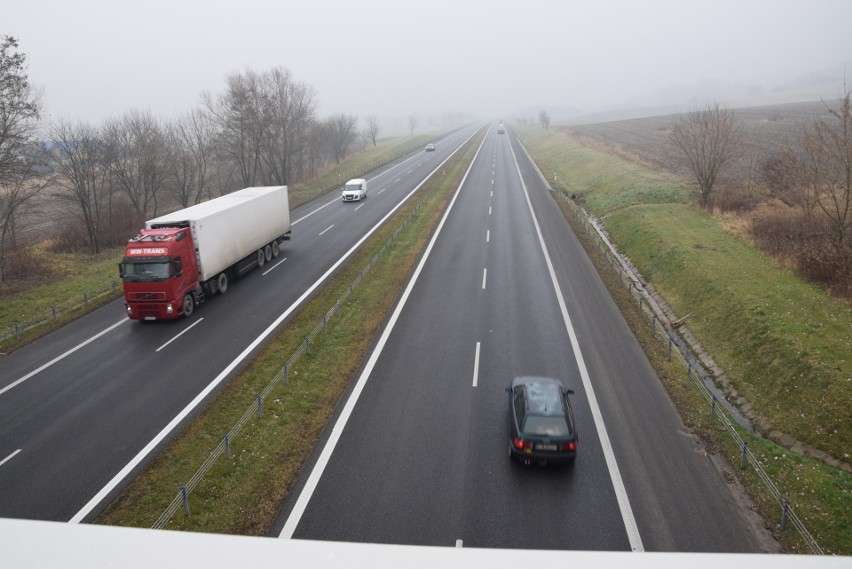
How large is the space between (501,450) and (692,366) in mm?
8755

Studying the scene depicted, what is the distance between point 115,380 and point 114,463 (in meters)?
4.95

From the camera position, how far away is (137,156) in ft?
136

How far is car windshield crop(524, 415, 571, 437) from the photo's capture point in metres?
11.4

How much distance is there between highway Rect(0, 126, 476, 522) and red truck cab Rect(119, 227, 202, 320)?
A: 76 cm

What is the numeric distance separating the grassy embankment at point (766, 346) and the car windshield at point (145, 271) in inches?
733

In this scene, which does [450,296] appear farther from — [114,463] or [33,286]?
[33,286]

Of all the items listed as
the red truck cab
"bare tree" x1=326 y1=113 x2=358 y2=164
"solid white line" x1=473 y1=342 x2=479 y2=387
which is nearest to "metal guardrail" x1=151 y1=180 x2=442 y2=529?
"solid white line" x1=473 y1=342 x2=479 y2=387

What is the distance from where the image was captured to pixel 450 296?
22438 millimetres

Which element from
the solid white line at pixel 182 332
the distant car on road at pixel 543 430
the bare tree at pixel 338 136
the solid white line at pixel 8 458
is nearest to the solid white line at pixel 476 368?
the distant car on road at pixel 543 430

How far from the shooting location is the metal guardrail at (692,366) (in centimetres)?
1000

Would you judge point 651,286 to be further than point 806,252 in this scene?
Yes

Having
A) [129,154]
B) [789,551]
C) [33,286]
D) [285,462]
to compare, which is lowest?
[789,551]

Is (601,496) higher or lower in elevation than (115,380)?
lower

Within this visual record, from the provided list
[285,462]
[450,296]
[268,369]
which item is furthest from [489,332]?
[285,462]
